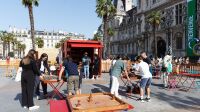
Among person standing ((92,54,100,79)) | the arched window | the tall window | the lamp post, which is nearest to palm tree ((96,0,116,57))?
the tall window

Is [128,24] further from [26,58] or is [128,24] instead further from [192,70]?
[26,58]

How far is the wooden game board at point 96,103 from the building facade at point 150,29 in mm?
36225

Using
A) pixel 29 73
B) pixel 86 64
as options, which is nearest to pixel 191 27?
pixel 86 64

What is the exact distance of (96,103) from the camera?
5441 millimetres

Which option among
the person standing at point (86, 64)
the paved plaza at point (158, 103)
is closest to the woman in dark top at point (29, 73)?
the paved plaza at point (158, 103)

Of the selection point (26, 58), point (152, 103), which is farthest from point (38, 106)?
point (152, 103)

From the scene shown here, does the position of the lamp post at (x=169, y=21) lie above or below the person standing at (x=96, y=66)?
above

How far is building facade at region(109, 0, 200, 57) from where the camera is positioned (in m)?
45.4

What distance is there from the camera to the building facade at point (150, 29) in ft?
149

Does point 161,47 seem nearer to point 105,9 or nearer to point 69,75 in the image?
point 105,9

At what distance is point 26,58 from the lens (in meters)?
8.98

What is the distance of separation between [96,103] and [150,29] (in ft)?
171

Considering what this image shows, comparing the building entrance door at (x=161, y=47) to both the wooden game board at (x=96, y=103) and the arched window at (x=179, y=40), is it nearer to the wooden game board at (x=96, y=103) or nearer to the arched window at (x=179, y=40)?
the arched window at (x=179, y=40)

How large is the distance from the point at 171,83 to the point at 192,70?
278 inches
